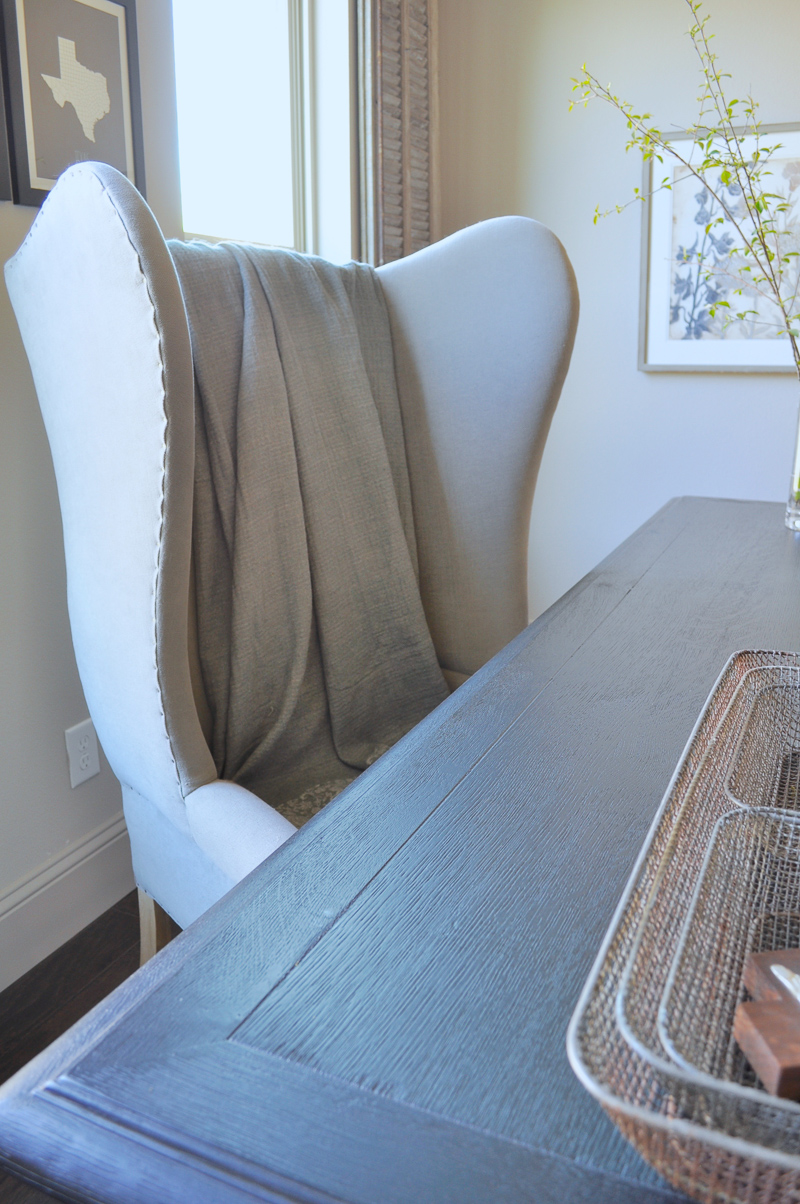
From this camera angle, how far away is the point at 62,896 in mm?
1570

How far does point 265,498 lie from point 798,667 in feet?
2.38

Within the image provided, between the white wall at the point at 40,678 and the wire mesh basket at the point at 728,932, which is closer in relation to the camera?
the wire mesh basket at the point at 728,932

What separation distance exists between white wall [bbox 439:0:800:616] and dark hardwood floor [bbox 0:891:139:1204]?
1.74m

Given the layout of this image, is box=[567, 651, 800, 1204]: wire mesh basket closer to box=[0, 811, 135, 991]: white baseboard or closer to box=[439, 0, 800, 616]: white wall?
box=[0, 811, 135, 991]: white baseboard

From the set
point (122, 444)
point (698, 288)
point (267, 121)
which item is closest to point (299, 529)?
point (122, 444)

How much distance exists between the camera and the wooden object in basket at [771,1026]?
12.4 inches

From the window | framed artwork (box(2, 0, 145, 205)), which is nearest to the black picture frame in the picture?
framed artwork (box(2, 0, 145, 205))

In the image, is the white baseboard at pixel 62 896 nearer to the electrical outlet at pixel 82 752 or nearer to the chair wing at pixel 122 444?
the electrical outlet at pixel 82 752

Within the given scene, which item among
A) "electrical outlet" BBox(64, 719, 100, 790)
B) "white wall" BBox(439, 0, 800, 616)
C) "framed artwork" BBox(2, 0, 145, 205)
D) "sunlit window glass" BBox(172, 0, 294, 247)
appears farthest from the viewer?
"white wall" BBox(439, 0, 800, 616)

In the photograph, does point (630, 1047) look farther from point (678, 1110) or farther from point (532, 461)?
point (532, 461)

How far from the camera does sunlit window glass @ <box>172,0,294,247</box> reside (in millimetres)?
1940

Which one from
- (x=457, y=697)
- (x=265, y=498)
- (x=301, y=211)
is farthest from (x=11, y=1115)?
(x=301, y=211)

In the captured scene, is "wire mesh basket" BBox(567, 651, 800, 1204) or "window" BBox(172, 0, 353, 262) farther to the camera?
"window" BBox(172, 0, 353, 262)

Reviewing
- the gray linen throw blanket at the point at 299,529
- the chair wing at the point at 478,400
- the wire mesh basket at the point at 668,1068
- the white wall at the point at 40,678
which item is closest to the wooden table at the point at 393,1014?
the wire mesh basket at the point at 668,1068
